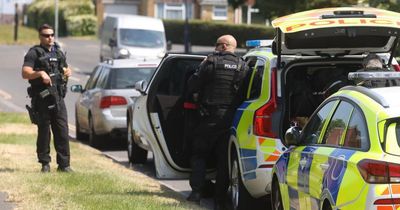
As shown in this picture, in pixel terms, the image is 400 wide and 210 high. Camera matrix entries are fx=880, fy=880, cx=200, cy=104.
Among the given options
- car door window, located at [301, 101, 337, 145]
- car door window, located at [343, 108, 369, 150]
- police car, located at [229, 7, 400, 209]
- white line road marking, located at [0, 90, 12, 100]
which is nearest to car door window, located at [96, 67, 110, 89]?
police car, located at [229, 7, 400, 209]

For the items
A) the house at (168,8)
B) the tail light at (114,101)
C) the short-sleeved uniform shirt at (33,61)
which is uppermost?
the house at (168,8)

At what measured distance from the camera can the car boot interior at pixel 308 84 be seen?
8854 millimetres

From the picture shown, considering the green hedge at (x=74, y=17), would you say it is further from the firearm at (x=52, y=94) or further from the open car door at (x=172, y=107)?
the open car door at (x=172, y=107)

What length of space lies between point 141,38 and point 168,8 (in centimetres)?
4014

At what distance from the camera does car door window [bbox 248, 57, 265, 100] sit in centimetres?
914

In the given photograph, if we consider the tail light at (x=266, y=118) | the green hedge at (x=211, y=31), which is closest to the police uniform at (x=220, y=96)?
the tail light at (x=266, y=118)

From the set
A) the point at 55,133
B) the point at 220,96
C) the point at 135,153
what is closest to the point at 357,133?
the point at 220,96

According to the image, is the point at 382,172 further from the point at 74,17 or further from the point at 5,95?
the point at 74,17

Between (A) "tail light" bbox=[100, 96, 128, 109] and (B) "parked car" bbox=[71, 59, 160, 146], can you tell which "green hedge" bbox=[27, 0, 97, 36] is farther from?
(A) "tail light" bbox=[100, 96, 128, 109]

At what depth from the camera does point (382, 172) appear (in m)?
5.58

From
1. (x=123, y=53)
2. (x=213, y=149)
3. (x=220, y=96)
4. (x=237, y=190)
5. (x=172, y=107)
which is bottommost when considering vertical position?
(x=237, y=190)

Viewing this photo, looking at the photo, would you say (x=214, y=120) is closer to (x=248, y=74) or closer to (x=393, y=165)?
(x=248, y=74)

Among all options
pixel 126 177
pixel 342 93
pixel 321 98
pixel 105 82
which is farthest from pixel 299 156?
pixel 105 82

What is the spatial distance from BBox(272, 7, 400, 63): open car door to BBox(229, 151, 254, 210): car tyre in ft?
4.21
